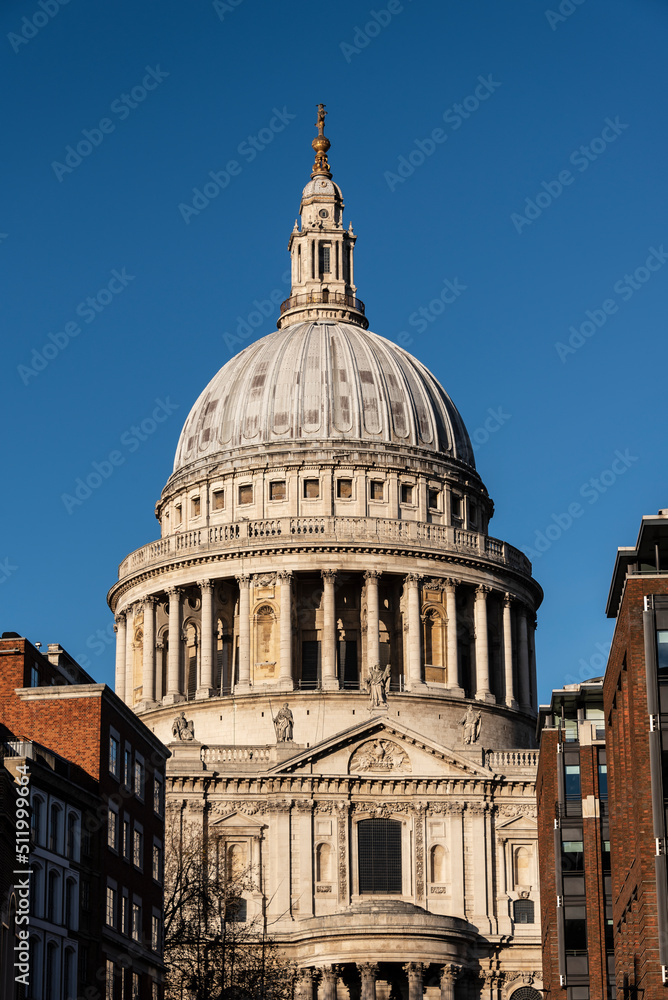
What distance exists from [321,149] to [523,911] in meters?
61.4

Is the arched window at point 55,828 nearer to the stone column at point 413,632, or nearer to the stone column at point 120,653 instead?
the stone column at point 413,632

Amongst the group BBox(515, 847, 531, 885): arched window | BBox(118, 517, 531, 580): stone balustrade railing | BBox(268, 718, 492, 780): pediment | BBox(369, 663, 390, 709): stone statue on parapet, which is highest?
BBox(118, 517, 531, 580): stone balustrade railing

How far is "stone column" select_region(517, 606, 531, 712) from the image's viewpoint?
128625 mm

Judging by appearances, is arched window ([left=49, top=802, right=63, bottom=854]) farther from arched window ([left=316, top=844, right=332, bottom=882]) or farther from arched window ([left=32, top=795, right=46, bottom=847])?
arched window ([left=316, top=844, right=332, bottom=882])

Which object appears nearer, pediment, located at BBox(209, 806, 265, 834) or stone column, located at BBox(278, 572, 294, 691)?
pediment, located at BBox(209, 806, 265, 834)

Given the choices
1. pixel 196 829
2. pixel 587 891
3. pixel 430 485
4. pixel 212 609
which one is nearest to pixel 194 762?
pixel 196 829

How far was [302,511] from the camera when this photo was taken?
129 m

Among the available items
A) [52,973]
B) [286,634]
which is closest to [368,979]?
[286,634]

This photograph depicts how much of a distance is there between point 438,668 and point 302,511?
12455 mm

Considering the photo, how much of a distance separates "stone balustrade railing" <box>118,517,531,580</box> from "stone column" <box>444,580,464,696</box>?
7.34 ft

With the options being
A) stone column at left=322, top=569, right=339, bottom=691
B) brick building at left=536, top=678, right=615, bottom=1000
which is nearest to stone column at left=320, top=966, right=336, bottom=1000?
stone column at left=322, top=569, right=339, bottom=691

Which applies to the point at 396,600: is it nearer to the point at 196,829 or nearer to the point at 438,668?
the point at 438,668

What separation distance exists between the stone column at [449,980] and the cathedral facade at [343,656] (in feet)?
0.34

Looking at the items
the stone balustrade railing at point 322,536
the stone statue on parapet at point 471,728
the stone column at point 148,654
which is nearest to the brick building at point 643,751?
the stone statue on parapet at point 471,728
